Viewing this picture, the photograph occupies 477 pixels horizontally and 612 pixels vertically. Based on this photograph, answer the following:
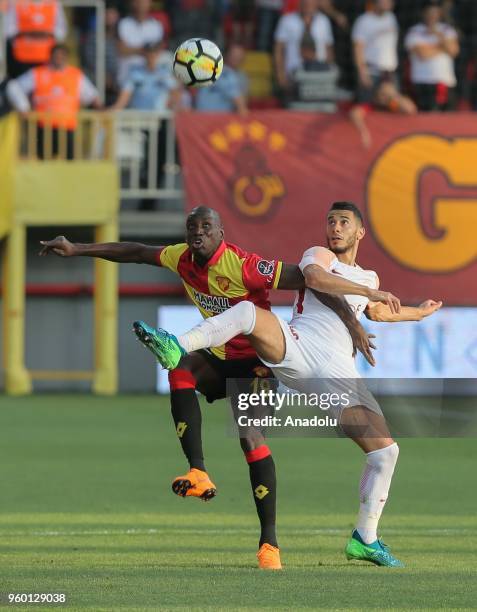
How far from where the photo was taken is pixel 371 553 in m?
7.62

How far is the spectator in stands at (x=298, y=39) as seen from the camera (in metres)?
→ 19.6

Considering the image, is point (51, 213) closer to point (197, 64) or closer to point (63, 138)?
point (63, 138)

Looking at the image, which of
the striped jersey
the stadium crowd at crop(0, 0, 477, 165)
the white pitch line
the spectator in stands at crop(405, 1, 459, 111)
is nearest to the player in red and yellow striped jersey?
the striped jersey

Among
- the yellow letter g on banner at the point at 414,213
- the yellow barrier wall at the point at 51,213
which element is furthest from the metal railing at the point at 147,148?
the yellow letter g on banner at the point at 414,213

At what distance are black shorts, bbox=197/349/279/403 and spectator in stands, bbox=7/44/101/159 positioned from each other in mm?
11539

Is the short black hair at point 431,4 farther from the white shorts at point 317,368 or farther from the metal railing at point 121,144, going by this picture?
the white shorts at point 317,368

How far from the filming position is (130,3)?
73.7 ft

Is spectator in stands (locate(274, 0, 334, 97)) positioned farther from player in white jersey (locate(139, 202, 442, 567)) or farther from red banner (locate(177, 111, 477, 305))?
player in white jersey (locate(139, 202, 442, 567))

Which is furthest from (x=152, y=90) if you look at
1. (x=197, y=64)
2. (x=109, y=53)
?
(x=197, y=64)

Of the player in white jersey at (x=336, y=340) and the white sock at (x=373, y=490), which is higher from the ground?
the player in white jersey at (x=336, y=340)

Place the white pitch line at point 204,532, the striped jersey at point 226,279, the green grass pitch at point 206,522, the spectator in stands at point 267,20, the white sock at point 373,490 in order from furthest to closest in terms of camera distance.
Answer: the spectator in stands at point 267,20 < the white pitch line at point 204,532 < the striped jersey at point 226,279 < the white sock at point 373,490 < the green grass pitch at point 206,522

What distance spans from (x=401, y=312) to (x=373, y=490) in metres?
0.93

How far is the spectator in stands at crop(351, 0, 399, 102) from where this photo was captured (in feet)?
64.5

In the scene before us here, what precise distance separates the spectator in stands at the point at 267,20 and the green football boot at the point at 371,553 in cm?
1476
